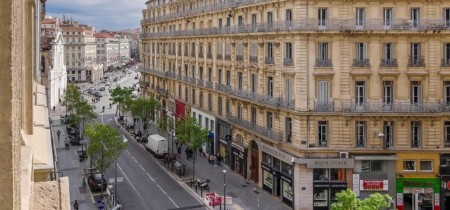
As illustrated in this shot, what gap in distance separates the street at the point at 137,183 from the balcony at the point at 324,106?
34.8ft

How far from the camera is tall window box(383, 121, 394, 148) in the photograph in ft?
127

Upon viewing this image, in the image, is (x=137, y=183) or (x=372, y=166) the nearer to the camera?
(x=372, y=166)

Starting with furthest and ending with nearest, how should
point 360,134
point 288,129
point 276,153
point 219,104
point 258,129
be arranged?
point 219,104 < point 258,129 < point 276,153 < point 288,129 < point 360,134

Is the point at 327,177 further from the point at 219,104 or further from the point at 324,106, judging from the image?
the point at 219,104

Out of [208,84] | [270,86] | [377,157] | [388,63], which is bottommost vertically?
[377,157]

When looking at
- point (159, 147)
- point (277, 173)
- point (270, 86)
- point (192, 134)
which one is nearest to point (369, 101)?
point (270, 86)

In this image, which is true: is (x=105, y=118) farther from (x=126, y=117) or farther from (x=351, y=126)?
(x=351, y=126)

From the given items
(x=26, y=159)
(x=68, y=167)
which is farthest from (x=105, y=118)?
(x=26, y=159)

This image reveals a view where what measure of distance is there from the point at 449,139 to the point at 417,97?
352cm

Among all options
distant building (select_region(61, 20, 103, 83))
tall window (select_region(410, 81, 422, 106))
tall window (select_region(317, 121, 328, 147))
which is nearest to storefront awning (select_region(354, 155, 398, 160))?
tall window (select_region(317, 121, 328, 147))

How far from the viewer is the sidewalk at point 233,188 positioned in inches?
1590

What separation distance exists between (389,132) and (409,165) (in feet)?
8.23

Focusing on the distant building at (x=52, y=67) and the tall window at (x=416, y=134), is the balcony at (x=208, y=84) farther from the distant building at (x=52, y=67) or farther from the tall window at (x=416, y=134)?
the distant building at (x=52, y=67)

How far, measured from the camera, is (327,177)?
3859 cm
